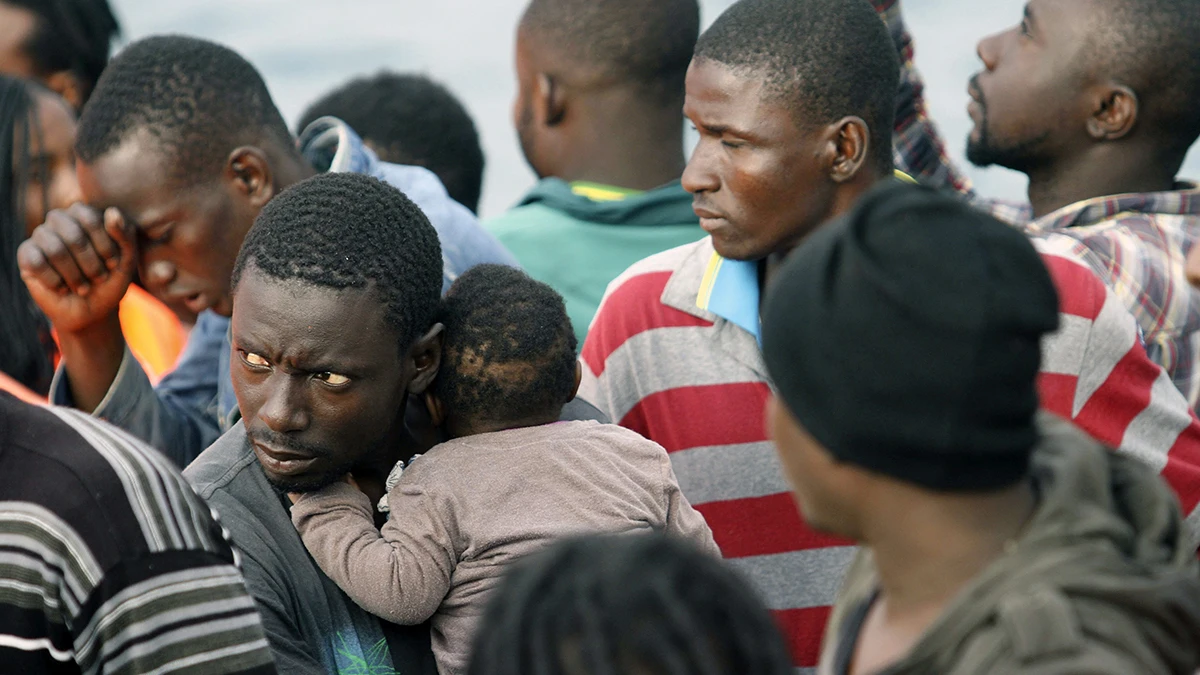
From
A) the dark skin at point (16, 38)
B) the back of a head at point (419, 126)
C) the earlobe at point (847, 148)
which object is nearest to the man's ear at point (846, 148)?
the earlobe at point (847, 148)

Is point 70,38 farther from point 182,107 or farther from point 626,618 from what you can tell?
point 626,618

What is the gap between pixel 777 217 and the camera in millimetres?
2854

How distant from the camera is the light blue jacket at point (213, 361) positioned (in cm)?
318

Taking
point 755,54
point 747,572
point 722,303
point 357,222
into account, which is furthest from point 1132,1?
point 357,222

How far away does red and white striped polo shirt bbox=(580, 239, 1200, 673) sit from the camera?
2727 millimetres

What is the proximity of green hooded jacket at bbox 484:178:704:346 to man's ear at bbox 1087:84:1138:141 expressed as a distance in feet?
3.79

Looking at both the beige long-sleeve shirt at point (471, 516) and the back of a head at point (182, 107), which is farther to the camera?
the back of a head at point (182, 107)

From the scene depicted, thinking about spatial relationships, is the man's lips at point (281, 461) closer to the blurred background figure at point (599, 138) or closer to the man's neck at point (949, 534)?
the man's neck at point (949, 534)

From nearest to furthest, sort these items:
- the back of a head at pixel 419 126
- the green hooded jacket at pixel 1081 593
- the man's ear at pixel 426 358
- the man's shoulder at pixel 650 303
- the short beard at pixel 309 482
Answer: the green hooded jacket at pixel 1081 593 < the short beard at pixel 309 482 < the man's ear at pixel 426 358 < the man's shoulder at pixel 650 303 < the back of a head at pixel 419 126

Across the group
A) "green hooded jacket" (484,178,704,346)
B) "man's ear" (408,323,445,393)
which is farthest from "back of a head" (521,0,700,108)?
"man's ear" (408,323,445,393)

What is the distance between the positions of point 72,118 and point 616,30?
1.69m

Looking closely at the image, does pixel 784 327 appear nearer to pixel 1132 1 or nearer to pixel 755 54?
pixel 755 54

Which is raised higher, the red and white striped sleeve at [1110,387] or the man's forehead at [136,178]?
the man's forehead at [136,178]

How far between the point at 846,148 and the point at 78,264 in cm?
178
